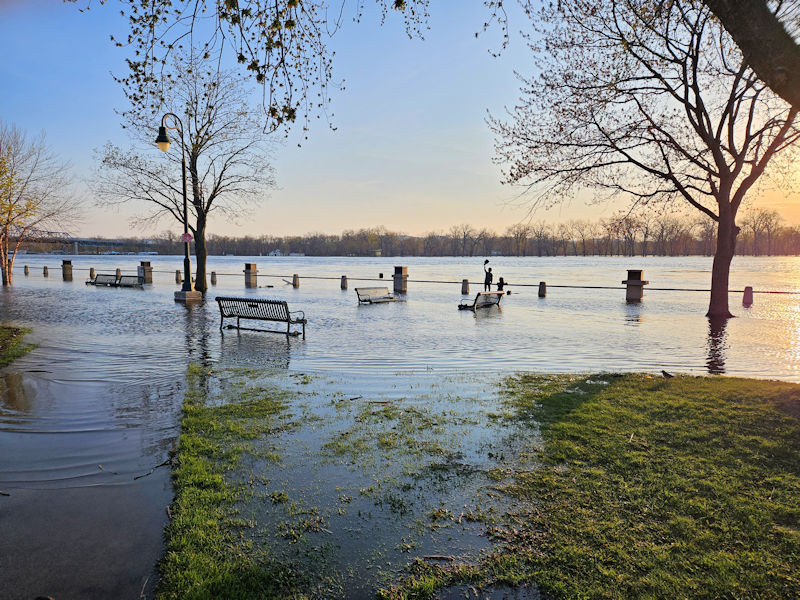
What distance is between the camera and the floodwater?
11.0 ft

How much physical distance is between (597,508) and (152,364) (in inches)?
319

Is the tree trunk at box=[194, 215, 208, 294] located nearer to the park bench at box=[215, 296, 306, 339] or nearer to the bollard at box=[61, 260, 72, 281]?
the park bench at box=[215, 296, 306, 339]

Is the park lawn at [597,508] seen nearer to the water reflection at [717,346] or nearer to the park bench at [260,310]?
the water reflection at [717,346]

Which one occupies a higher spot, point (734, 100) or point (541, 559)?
point (734, 100)

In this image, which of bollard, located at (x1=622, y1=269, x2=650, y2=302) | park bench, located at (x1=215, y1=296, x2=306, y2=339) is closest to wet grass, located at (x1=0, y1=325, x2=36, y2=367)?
park bench, located at (x1=215, y1=296, x2=306, y2=339)

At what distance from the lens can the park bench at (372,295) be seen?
21078mm

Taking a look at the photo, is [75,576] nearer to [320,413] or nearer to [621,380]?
[320,413]

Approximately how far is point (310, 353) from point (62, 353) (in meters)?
4.97

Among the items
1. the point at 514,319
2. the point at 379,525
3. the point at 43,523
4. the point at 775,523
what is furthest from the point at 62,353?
the point at 514,319

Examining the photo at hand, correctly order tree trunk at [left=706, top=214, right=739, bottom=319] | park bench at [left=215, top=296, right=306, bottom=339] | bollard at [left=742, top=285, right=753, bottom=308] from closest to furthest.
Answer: park bench at [left=215, top=296, right=306, bottom=339], tree trunk at [left=706, top=214, right=739, bottom=319], bollard at [left=742, top=285, right=753, bottom=308]

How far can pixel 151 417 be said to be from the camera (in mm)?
5969

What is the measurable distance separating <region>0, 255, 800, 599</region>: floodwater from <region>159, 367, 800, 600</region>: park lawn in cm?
38

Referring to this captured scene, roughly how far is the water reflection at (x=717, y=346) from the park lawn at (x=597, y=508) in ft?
Answer: 10.0

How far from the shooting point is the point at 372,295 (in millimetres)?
21547
